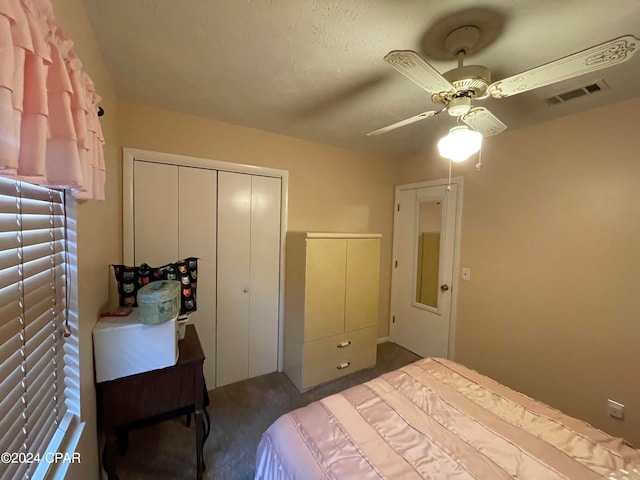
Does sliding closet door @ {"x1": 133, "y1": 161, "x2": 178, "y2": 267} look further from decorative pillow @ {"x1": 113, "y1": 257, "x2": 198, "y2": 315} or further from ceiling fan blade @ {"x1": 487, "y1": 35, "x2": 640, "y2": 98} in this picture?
ceiling fan blade @ {"x1": 487, "y1": 35, "x2": 640, "y2": 98}

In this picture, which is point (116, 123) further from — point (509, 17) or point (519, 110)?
point (519, 110)

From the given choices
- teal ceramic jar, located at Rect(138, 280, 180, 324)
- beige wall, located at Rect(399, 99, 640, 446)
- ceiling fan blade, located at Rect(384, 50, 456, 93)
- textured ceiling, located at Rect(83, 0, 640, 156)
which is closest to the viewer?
ceiling fan blade, located at Rect(384, 50, 456, 93)

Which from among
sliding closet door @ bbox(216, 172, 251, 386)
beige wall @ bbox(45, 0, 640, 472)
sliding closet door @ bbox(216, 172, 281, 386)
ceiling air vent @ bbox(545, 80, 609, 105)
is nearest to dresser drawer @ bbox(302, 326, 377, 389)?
sliding closet door @ bbox(216, 172, 281, 386)

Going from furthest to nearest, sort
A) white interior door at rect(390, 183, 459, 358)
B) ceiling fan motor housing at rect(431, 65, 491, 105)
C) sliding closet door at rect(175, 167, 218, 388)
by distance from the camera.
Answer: white interior door at rect(390, 183, 459, 358)
sliding closet door at rect(175, 167, 218, 388)
ceiling fan motor housing at rect(431, 65, 491, 105)

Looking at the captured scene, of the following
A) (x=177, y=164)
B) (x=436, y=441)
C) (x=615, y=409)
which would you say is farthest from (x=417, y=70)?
(x=615, y=409)

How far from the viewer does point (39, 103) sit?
59 cm

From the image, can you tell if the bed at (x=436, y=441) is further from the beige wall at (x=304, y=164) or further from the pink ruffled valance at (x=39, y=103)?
the beige wall at (x=304, y=164)

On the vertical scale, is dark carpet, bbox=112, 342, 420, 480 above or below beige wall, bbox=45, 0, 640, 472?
below

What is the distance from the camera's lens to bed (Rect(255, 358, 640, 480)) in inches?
39.6

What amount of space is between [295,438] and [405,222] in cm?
268

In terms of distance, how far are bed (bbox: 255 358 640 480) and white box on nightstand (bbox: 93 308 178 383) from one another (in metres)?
0.67

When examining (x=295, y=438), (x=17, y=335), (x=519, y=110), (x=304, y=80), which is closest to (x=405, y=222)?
(x=519, y=110)

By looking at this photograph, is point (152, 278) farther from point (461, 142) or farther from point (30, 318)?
point (461, 142)

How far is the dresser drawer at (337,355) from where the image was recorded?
2.43 m
